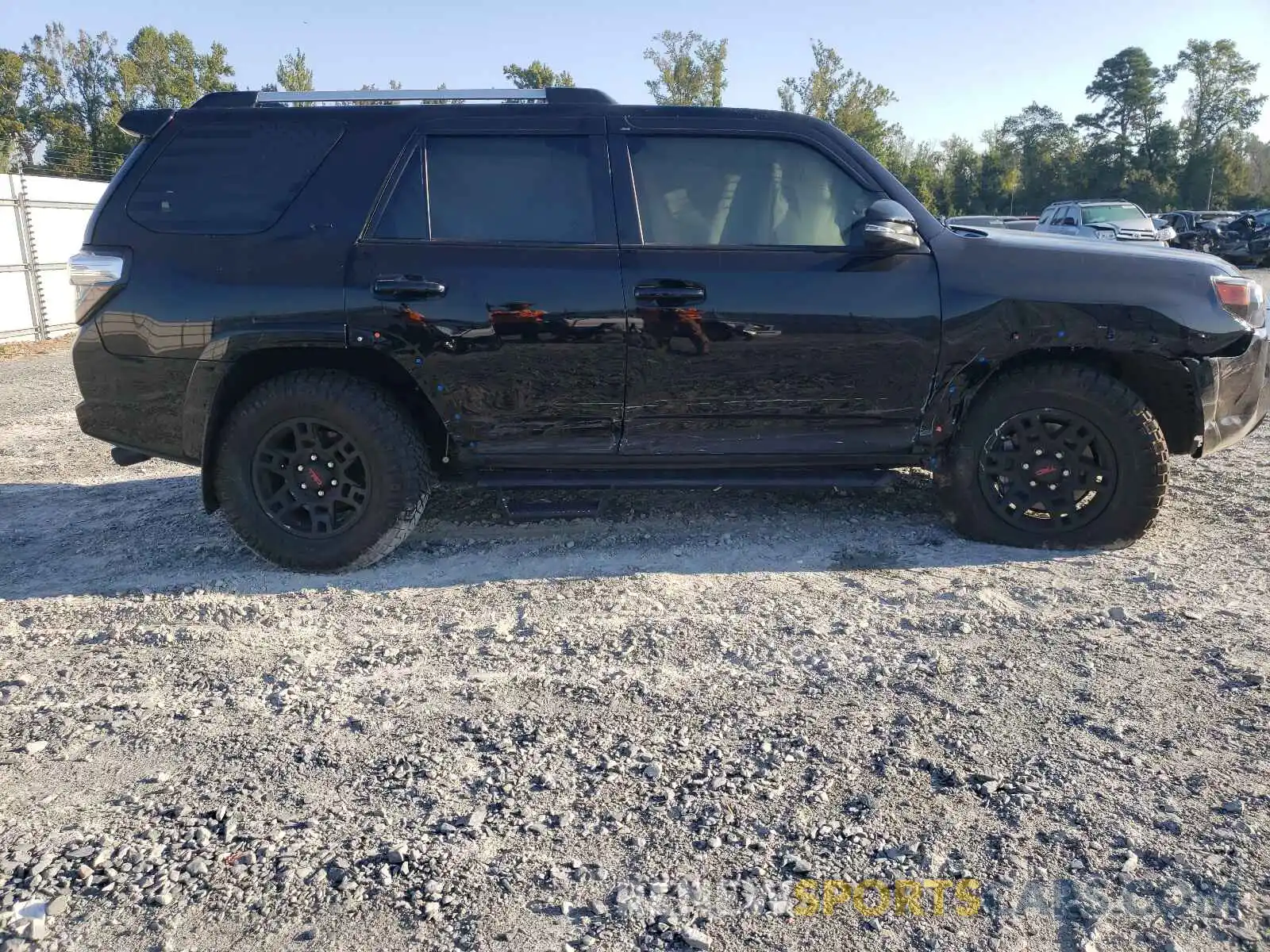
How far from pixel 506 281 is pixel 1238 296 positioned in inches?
129

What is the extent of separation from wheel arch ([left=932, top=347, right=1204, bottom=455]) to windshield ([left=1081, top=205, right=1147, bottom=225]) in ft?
66.5

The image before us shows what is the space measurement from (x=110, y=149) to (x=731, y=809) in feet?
179

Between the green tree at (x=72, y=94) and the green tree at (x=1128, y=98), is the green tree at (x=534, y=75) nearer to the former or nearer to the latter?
the green tree at (x=72, y=94)

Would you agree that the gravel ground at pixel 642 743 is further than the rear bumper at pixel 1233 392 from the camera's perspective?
No

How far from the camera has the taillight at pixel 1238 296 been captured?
172 inches

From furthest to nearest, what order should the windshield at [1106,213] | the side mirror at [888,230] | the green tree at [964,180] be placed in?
the green tree at [964,180]
the windshield at [1106,213]
the side mirror at [888,230]

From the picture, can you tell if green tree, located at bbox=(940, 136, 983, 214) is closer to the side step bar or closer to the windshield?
the windshield

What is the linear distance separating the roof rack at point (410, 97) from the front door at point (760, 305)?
12.1 inches

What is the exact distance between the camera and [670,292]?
427 centimetres

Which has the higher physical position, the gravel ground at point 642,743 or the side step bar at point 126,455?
the side step bar at point 126,455

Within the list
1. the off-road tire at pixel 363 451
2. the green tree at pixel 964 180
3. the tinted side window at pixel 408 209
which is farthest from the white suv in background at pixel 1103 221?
the green tree at pixel 964 180

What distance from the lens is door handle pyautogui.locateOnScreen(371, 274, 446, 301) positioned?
14.0ft


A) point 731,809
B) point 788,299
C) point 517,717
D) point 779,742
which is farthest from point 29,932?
point 788,299

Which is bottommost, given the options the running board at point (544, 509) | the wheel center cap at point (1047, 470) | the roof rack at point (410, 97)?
the running board at point (544, 509)
